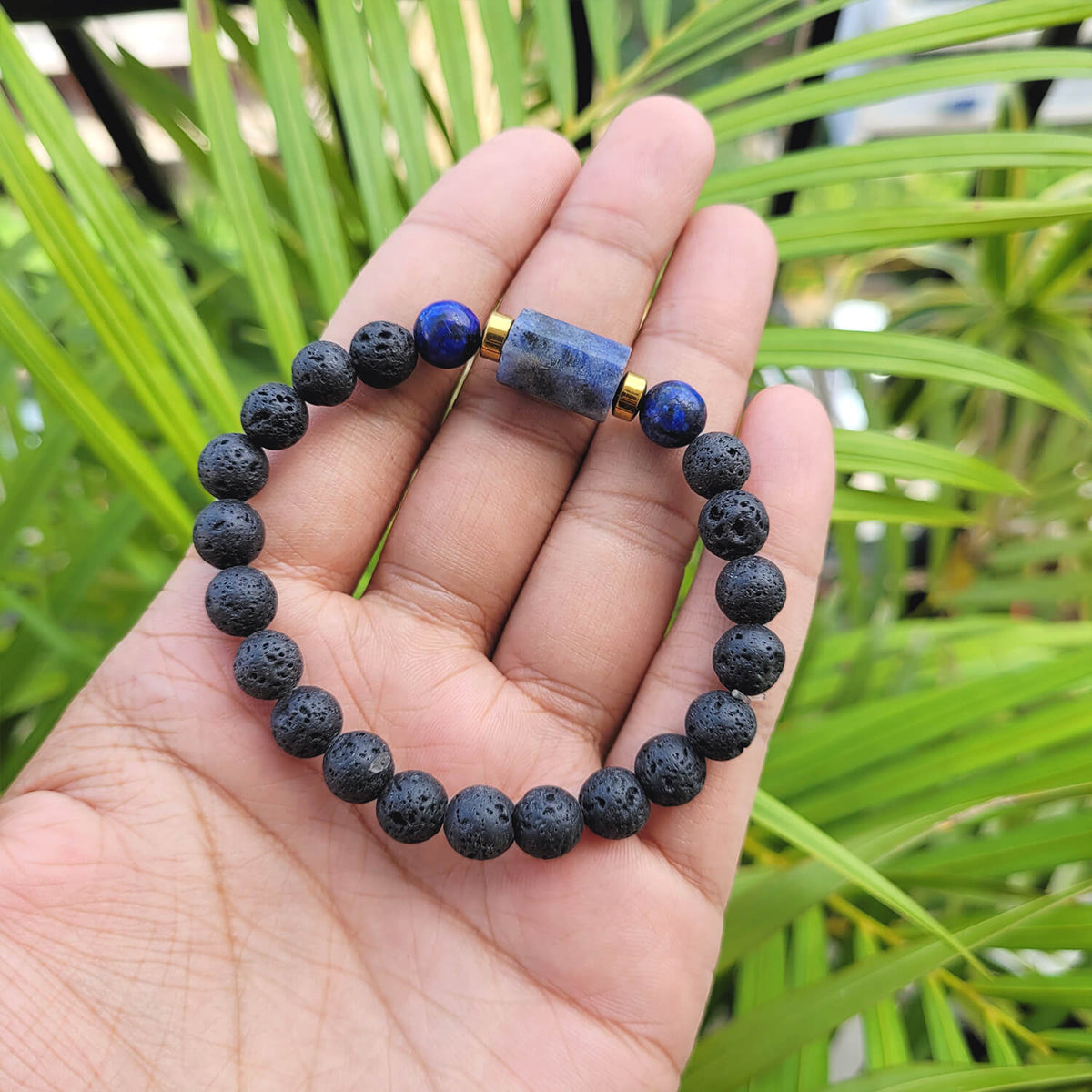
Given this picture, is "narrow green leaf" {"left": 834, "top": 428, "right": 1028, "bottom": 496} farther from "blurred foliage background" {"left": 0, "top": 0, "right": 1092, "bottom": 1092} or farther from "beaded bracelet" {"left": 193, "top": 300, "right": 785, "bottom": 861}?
"beaded bracelet" {"left": 193, "top": 300, "right": 785, "bottom": 861}

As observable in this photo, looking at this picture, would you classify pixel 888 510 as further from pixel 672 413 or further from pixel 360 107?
pixel 360 107

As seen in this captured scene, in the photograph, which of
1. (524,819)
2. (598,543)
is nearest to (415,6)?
(598,543)

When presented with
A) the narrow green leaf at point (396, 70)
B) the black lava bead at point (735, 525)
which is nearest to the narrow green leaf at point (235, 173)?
the narrow green leaf at point (396, 70)

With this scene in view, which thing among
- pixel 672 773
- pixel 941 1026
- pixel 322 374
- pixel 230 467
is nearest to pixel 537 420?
pixel 322 374

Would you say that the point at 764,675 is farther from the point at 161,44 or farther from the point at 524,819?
the point at 161,44

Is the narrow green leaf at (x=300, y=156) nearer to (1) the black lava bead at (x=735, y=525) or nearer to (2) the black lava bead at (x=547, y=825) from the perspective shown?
(1) the black lava bead at (x=735, y=525)
